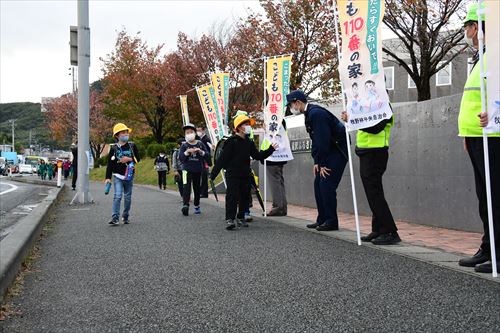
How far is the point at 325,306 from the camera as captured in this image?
3637 millimetres

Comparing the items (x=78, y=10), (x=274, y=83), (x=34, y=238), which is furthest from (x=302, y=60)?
(x=34, y=238)

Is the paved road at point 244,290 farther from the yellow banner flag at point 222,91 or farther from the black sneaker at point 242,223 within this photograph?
the yellow banner flag at point 222,91

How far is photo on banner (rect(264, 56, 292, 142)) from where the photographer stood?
374 inches

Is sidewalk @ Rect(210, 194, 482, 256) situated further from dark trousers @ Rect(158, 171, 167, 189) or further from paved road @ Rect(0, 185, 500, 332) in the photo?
dark trousers @ Rect(158, 171, 167, 189)

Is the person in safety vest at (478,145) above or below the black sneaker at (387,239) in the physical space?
above

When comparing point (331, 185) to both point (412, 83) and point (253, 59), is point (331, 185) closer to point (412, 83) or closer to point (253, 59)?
point (253, 59)

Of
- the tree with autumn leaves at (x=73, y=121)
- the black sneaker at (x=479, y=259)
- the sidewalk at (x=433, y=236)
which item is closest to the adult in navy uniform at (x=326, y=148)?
the sidewalk at (x=433, y=236)

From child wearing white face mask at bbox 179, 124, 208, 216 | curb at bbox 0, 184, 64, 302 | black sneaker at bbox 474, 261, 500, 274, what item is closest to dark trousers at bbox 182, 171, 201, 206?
child wearing white face mask at bbox 179, 124, 208, 216

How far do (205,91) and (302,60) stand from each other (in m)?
8.46

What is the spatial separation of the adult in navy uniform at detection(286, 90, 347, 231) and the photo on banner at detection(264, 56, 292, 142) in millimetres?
1803

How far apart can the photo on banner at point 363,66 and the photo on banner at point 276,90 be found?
3220 mm

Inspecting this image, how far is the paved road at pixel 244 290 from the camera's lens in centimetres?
330

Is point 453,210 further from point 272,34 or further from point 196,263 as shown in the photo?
point 272,34

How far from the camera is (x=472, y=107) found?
4.68 m
